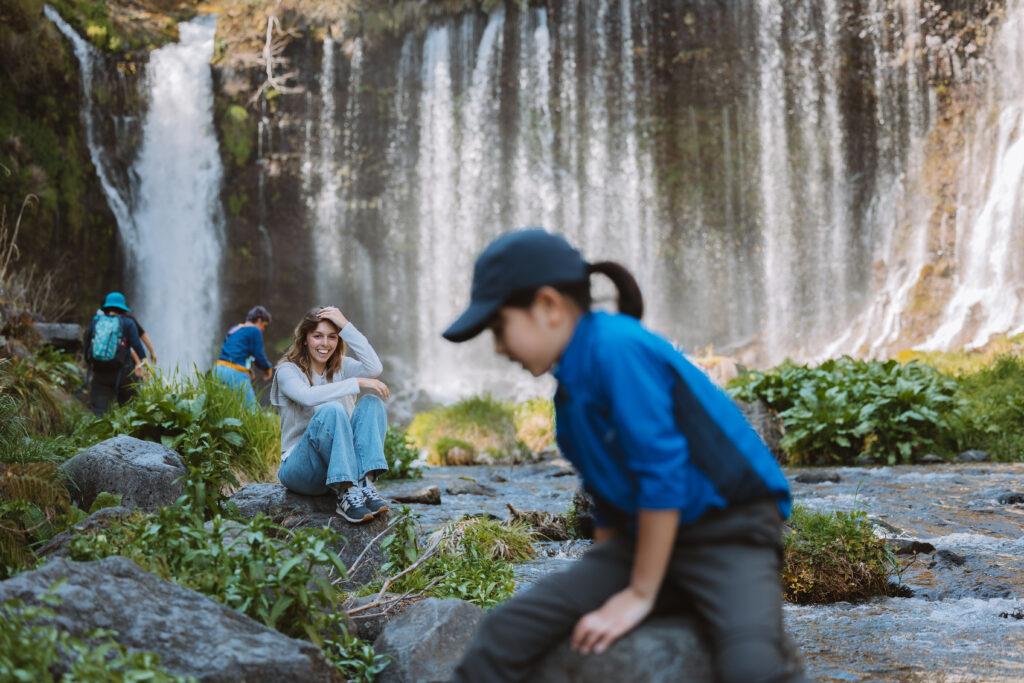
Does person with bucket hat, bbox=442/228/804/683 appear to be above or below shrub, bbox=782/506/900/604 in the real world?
above

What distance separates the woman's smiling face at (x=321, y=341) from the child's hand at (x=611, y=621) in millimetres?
3376

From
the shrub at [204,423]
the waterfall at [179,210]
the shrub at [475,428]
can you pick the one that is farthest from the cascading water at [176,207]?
the shrub at [204,423]

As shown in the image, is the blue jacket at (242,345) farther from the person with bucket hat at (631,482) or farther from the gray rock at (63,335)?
the person with bucket hat at (631,482)

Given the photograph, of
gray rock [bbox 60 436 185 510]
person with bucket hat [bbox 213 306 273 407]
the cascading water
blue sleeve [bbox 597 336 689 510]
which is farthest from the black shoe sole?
the cascading water

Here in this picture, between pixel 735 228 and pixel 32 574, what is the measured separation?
21.8m

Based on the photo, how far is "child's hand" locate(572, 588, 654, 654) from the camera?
1.97 meters

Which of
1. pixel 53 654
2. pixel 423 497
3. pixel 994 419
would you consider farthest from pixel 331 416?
pixel 994 419

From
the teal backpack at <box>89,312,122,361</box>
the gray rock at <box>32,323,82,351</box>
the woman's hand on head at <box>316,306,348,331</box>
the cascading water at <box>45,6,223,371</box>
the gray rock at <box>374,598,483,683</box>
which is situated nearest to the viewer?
the gray rock at <box>374,598,483,683</box>

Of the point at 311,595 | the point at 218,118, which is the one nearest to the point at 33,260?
the point at 218,118

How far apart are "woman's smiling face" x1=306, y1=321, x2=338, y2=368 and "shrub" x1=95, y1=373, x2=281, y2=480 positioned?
2010mm

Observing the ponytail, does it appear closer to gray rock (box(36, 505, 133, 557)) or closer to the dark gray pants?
the dark gray pants

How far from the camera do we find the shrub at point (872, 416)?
11391 millimetres

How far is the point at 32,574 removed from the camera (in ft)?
8.02

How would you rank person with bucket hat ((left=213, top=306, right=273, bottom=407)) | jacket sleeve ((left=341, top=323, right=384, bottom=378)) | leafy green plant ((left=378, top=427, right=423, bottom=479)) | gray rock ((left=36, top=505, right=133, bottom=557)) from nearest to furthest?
gray rock ((left=36, top=505, right=133, bottom=557))
jacket sleeve ((left=341, top=323, right=384, bottom=378))
person with bucket hat ((left=213, top=306, right=273, bottom=407))
leafy green plant ((left=378, top=427, right=423, bottom=479))
